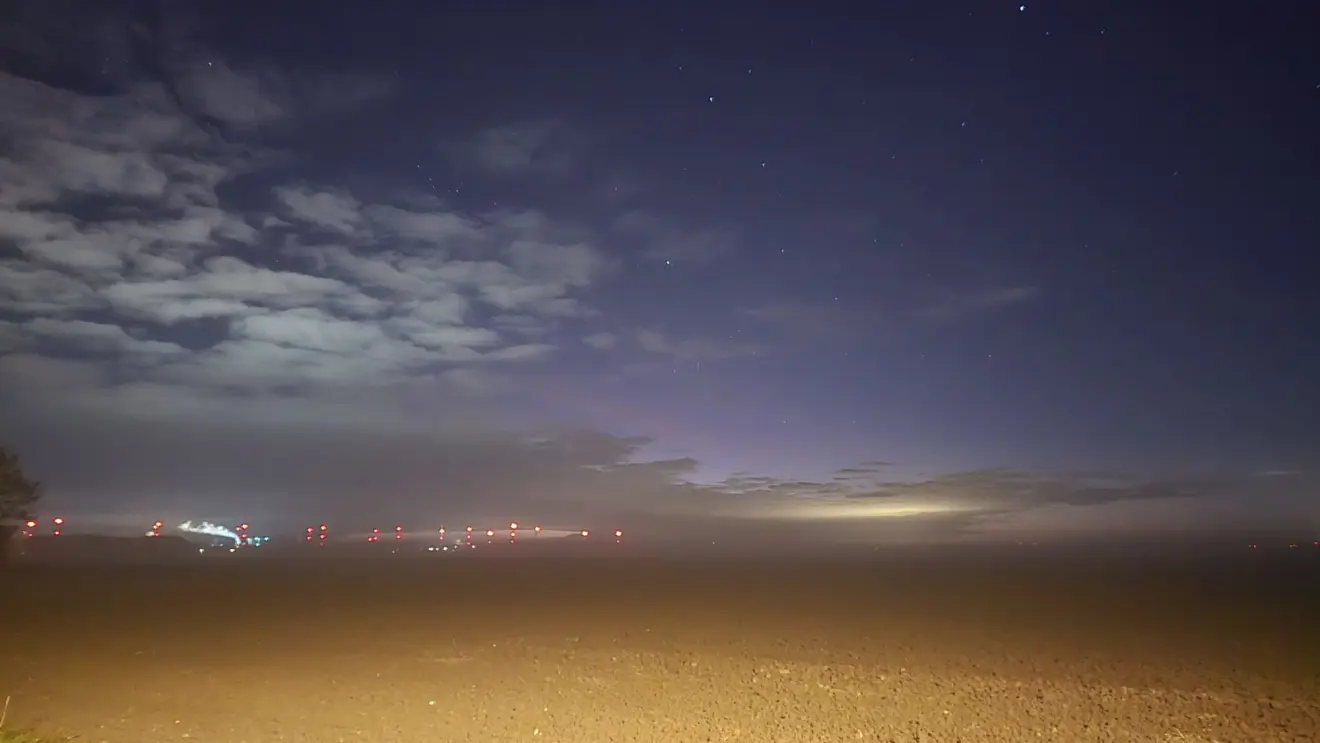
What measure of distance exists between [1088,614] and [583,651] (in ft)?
68.8

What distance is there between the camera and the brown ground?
14102mm

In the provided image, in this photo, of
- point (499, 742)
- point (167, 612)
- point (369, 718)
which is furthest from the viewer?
point (167, 612)

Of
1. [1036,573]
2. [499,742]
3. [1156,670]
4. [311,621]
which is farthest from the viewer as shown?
[1036,573]

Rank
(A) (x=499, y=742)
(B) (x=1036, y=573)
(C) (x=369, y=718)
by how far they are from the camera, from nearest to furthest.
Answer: (A) (x=499, y=742) < (C) (x=369, y=718) < (B) (x=1036, y=573)

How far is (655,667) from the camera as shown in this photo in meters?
19.8

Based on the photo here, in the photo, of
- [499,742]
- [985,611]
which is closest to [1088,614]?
[985,611]

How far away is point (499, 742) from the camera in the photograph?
13078 millimetres

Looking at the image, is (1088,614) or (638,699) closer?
(638,699)

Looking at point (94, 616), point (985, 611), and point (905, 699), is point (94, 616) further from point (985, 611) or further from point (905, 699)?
point (985, 611)

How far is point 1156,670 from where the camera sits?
20000mm

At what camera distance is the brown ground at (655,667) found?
1410 centimetres

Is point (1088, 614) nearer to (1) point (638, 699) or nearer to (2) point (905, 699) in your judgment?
(2) point (905, 699)

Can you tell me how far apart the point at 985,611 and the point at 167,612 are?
3027 centimetres

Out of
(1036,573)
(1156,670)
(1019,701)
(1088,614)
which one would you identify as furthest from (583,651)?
(1036,573)
